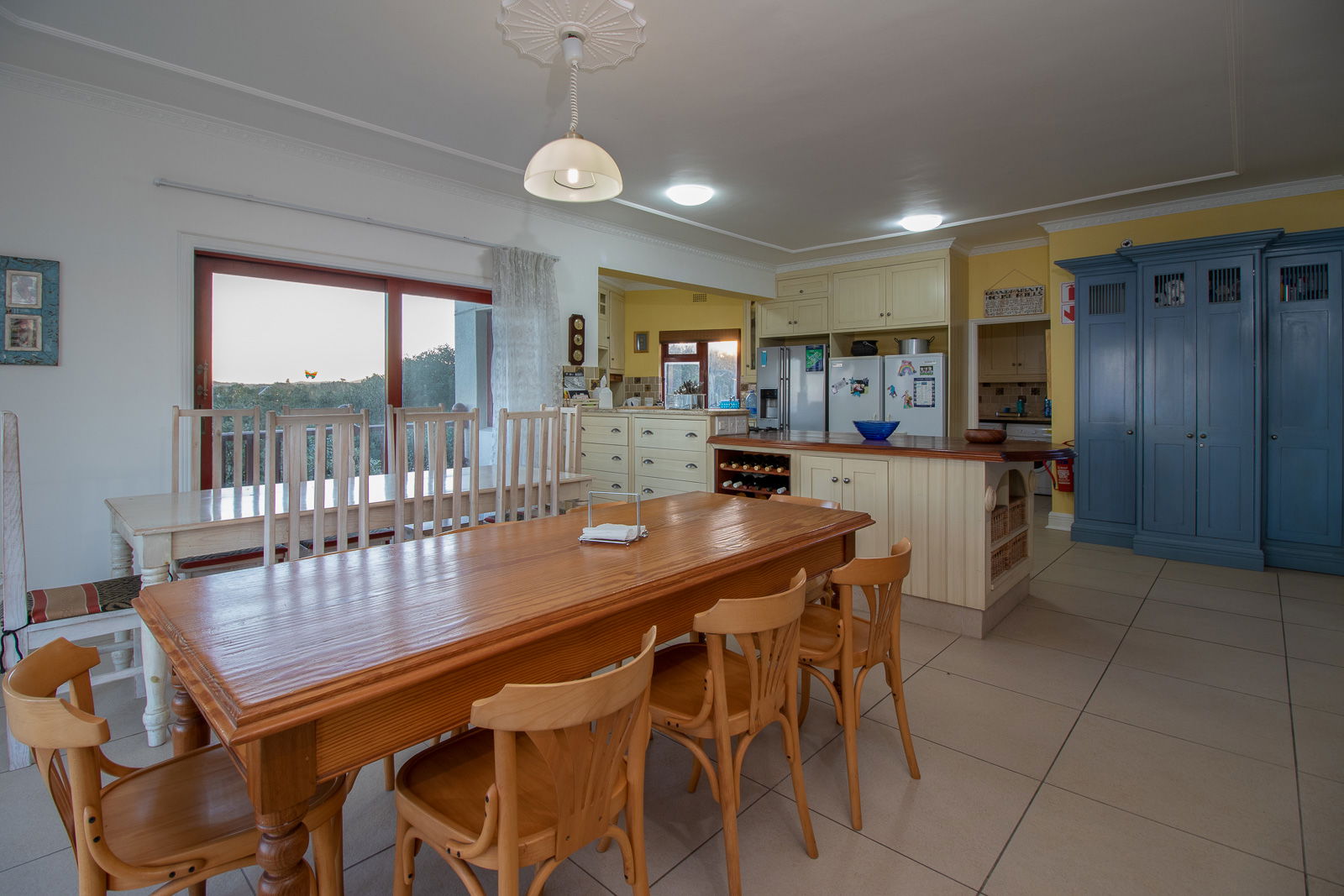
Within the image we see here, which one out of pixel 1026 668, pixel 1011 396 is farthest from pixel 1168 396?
pixel 1011 396

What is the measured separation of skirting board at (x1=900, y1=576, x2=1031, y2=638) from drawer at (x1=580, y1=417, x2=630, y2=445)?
2.65 metres

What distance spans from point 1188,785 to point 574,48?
3415mm

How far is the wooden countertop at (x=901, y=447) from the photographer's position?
10.5ft

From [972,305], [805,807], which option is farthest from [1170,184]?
[805,807]

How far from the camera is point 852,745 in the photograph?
1818mm

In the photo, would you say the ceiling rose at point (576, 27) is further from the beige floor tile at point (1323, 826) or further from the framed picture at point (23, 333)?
the beige floor tile at point (1323, 826)

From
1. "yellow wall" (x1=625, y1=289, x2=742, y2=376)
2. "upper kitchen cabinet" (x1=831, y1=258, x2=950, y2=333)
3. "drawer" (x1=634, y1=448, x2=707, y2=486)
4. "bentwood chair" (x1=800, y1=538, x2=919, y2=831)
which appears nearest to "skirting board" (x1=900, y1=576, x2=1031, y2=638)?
"bentwood chair" (x1=800, y1=538, x2=919, y2=831)

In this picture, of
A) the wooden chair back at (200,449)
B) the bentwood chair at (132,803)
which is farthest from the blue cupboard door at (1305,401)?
the wooden chair back at (200,449)

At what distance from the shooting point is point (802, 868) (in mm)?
1646

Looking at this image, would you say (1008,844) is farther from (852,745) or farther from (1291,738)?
(1291,738)

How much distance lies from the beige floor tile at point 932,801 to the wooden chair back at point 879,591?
16.3 inches

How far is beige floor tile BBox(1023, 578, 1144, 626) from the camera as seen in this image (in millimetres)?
3535

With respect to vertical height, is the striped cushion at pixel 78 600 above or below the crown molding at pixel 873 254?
below

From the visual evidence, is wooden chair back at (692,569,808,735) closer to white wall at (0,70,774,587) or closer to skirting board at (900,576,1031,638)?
skirting board at (900,576,1031,638)
